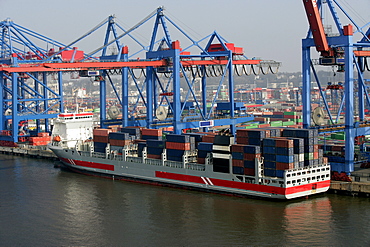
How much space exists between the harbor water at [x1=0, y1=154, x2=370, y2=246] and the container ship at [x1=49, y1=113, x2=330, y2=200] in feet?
3.32

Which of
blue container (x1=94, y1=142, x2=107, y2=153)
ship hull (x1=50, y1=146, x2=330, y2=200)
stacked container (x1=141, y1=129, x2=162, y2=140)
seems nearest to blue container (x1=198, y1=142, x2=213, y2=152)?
ship hull (x1=50, y1=146, x2=330, y2=200)

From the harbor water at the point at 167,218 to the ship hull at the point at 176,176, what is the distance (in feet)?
2.02

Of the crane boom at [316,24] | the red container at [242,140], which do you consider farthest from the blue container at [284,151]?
the crane boom at [316,24]

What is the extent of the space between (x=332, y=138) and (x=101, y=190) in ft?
92.9

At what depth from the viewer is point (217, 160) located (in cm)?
3894

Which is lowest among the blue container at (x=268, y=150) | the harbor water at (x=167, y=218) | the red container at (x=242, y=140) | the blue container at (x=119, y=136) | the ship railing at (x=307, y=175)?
the harbor water at (x=167, y=218)

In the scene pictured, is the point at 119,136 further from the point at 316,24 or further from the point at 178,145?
the point at 316,24

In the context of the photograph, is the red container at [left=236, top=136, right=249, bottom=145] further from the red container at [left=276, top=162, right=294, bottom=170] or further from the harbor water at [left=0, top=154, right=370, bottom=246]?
the harbor water at [left=0, top=154, right=370, bottom=246]

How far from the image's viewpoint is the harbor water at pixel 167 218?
2902 centimetres

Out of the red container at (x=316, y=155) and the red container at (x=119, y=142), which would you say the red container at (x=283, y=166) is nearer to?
the red container at (x=316, y=155)

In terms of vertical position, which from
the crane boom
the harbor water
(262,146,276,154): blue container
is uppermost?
the crane boom

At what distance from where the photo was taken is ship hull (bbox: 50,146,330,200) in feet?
119

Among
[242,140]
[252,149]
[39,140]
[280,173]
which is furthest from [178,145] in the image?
[39,140]

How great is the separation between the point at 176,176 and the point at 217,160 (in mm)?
4193
